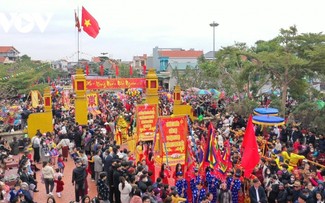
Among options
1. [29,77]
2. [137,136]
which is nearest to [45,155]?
[137,136]

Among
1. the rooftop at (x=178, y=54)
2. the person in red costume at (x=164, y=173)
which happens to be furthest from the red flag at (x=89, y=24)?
the rooftop at (x=178, y=54)

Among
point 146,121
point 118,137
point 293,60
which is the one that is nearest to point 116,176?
point 146,121

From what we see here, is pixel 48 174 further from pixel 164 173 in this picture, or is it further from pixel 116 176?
pixel 164 173

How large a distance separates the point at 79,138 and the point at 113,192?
5.69 metres

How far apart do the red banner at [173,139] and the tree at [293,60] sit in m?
10.4

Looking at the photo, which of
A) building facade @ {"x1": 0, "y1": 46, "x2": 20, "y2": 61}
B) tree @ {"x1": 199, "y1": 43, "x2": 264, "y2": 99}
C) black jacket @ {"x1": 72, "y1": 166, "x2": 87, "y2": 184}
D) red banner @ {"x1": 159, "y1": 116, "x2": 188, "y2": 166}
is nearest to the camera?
black jacket @ {"x1": 72, "y1": 166, "x2": 87, "y2": 184}

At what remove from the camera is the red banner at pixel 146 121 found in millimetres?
12508

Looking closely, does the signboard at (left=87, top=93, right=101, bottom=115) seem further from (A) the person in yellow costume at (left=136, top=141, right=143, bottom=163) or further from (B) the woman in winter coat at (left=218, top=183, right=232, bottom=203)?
(B) the woman in winter coat at (left=218, top=183, right=232, bottom=203)

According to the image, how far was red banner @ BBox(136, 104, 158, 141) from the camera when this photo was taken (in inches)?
492

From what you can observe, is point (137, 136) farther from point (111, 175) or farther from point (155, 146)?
point (111, 175)

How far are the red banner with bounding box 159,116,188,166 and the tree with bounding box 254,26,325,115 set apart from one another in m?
10.4

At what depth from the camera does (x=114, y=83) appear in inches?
765

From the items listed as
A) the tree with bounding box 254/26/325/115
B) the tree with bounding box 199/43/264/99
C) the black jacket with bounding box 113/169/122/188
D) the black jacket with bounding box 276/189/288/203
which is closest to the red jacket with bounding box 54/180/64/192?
the black jacket with bounding box 113/169/122/188

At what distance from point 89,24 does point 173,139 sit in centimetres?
1273
